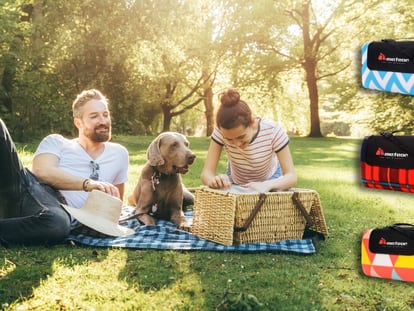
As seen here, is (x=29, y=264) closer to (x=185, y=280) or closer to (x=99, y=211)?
(x=99, y=211)

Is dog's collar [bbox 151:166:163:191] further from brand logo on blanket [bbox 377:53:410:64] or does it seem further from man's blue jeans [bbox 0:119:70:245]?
brand logo on blanket [bbox 377:53:410:64]

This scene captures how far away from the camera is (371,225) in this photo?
496 centimetres

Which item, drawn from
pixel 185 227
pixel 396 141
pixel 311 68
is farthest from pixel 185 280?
pixel 311 68

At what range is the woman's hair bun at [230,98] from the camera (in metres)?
3.94

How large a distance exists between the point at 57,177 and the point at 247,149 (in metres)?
1.52

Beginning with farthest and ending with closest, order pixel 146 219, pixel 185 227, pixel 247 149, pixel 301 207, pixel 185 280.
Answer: pixel 146 219, pixel 185 227, pixel 247 149, pixel 301 207, pixel 185 280

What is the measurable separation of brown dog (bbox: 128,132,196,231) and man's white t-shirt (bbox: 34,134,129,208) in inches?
12.4

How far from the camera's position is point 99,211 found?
155 inches

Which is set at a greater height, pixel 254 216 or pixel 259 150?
pixel 259 150

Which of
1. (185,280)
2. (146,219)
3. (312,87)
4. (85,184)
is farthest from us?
(312,87)

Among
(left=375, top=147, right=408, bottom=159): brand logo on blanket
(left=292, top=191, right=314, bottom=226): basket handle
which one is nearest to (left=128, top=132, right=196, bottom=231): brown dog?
(left=292, top=191, right=314, bottom=226): basket handle

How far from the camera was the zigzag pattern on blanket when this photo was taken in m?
3.28

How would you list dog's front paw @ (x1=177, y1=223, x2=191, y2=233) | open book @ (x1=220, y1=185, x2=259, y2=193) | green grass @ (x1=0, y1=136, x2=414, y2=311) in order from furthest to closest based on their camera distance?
dog's front paw @ (x1=177, y1=223, x2=191, y2=233) < open book @ (x1=220, y1=185, x2=259, y2=193) < green grass @ (x1=0, y1=136, x2=414, y2=311)

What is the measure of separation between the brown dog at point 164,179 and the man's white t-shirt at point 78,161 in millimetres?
314
